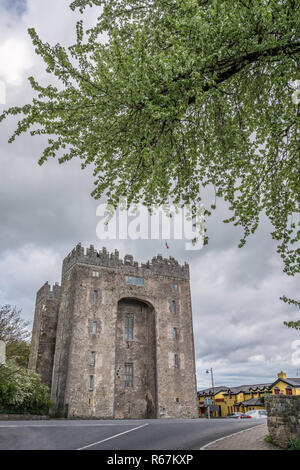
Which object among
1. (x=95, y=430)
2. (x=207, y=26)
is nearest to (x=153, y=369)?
(x=95, y=430)

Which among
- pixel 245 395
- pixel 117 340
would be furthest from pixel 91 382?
pixel 245 395

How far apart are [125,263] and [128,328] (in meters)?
Answer: 6.75

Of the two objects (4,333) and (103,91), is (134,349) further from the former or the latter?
(103,91)

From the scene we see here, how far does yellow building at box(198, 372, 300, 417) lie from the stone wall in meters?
37.4

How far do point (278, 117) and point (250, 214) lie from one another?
2.78m

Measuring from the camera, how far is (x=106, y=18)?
9.48 metres

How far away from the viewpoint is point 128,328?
3594 centimetres

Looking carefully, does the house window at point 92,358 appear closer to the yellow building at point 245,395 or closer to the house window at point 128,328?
the house window at point 128,328

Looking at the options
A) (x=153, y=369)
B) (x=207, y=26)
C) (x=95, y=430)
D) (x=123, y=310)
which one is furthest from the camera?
(x=123, y=310)

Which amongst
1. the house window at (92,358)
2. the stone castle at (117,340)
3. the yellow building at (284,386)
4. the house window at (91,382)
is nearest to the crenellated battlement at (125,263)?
the stone castle at (117,340)

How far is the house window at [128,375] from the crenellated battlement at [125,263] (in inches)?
364

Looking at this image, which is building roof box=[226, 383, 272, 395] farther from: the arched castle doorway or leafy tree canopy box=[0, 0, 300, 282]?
leafy tree canopy box=[0, 0, 300, 282]

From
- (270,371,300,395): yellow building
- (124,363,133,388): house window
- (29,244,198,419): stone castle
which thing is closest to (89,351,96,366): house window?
(29,244,198,419): stone castle

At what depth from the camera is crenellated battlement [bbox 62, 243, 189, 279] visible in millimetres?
35000
